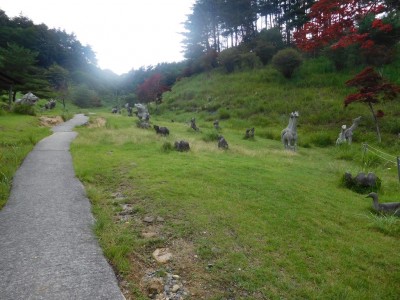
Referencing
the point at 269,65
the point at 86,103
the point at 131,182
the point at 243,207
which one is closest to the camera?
the point at 243,207

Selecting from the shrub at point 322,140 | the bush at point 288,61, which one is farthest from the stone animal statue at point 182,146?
the bush at point 288,61

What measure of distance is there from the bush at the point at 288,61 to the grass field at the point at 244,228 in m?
22.3

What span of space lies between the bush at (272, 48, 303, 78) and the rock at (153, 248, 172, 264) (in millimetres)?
29681

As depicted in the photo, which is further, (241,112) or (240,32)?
(240,32)

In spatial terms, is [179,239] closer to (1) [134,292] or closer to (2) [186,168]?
(1) [134,292]

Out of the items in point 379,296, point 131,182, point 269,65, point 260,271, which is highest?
point 269,65

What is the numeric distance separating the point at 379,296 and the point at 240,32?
5256cm

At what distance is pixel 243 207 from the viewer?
755 cm

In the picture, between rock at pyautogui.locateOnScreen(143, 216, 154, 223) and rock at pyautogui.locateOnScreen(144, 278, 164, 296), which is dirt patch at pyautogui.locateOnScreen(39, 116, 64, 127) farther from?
rock at pyautogui.locateOnScreen(144, 278, 164, 296)

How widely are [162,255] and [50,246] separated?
1998 millimetres

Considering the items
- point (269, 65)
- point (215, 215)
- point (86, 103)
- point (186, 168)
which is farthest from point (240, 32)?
point (215, 215)

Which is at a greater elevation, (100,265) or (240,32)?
(240,32)

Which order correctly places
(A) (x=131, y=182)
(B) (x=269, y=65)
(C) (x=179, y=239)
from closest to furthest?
1. (C) (x=179, y=239)
2. (A) (x=131, y=182)
3. (B) (x=269, y=65)

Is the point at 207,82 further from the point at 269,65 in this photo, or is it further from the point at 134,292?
the point at 134,292
